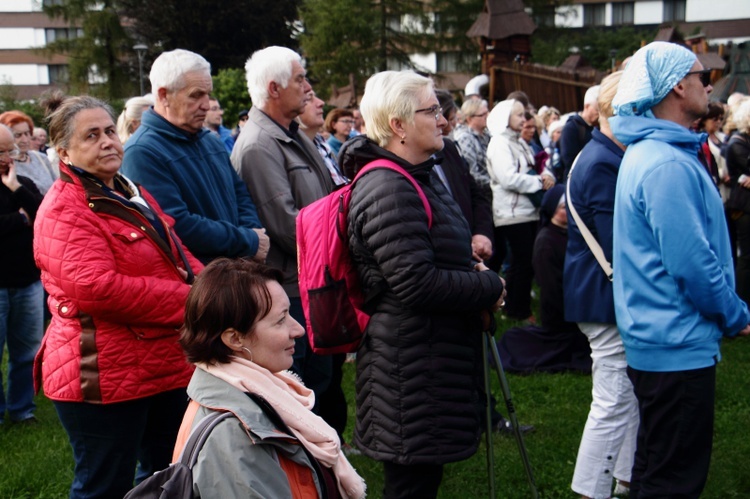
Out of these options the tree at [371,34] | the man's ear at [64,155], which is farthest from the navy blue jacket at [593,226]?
the tree at [371,34]

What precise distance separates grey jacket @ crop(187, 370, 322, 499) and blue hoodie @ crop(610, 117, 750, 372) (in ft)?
5.67

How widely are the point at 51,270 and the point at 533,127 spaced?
7961mm

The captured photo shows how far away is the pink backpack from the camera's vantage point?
348 centimetres

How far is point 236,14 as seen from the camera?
39781 millimetres

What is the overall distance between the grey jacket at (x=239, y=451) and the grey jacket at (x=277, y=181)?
2.17 m

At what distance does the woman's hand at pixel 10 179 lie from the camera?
5.71 meters

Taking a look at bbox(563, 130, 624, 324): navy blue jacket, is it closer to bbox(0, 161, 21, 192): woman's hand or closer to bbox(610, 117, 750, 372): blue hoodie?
bbox(610, 117, 750, 372): blue hoodie

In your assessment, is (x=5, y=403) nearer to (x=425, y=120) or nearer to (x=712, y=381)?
(x=425, y=120)

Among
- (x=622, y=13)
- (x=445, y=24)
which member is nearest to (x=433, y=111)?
(x=445, y=24)

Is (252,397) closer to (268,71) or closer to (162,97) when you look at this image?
(162,97)

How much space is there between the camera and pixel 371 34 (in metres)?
37.8

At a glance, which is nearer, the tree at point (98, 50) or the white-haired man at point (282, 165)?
the white-haired man at point (282, 165)

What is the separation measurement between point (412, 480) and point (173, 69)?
2.29m

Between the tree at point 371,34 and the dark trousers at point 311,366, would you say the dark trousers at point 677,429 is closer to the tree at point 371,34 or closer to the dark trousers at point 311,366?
the dark trousers at point 311,366
